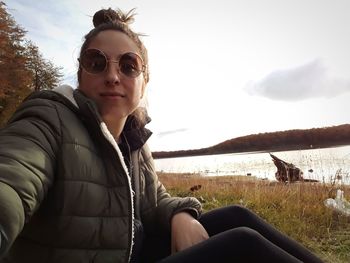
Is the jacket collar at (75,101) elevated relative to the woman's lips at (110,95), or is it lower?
lower

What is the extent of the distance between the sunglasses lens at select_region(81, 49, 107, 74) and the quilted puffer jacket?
0.91 feet

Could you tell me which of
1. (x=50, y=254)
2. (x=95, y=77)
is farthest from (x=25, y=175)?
(x=95, y=77)

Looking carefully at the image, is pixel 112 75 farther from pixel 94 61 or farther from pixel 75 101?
pixel 75 101

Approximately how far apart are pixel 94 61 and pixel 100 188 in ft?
2.50

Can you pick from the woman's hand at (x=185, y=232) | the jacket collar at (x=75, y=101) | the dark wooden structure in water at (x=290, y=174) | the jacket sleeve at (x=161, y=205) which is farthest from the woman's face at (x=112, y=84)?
the dark wooden structure in water at (x=290, y=174)

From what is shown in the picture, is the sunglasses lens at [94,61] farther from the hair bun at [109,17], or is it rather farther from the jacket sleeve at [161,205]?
the jacket sleeve at [161,205]

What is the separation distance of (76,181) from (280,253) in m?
0.87

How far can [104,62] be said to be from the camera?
1979mm

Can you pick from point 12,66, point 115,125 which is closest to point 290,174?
point 115,125

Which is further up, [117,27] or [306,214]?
[117,27]

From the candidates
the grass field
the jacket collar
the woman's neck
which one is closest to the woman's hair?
the woman's neck

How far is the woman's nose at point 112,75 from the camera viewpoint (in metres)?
1.95

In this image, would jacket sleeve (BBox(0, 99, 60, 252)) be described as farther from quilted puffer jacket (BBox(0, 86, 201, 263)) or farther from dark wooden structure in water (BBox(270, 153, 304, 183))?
dark wooden structure in water (BBox(270, 153, 304, 183))

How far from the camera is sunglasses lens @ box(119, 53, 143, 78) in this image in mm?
2025
